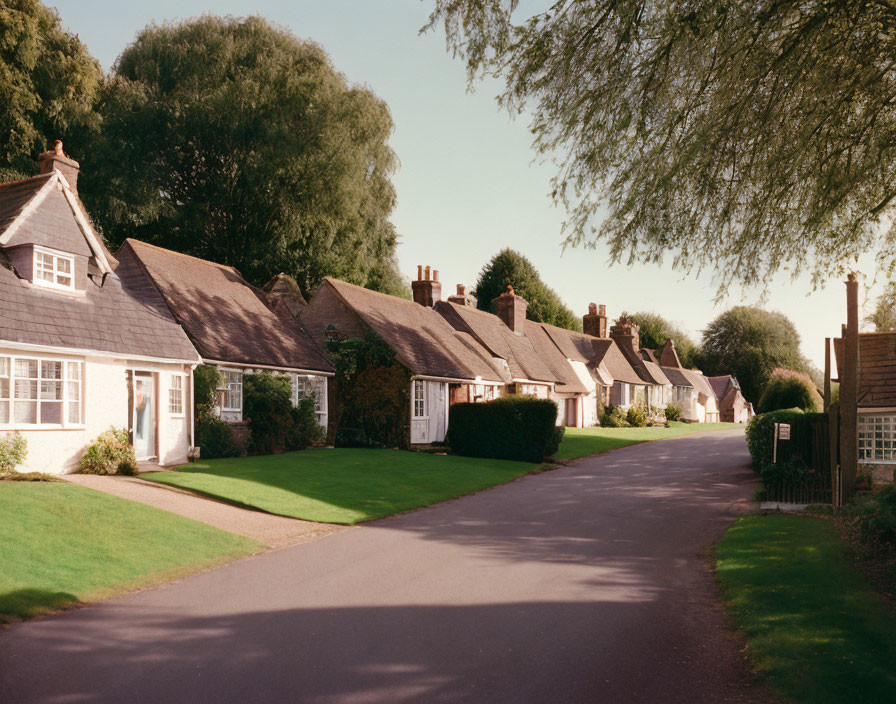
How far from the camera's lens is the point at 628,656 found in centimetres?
746

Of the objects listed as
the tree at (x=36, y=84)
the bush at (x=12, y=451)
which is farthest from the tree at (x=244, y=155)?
the bush at (x=12, y=451)

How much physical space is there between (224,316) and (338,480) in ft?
34.5

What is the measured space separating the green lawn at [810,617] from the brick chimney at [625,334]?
58181mm

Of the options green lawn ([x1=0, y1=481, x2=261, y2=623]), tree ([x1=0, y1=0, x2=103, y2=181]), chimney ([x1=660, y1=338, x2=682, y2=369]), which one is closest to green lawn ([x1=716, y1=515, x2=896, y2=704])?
green lawn ([x1=0, y1=481, x2=261, y2=623])

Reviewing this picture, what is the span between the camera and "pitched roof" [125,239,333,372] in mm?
26516

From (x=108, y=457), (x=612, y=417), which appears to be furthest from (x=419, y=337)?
(x=612, y=417)

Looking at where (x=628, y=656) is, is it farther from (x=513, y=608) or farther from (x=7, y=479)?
(x=7, y=479)

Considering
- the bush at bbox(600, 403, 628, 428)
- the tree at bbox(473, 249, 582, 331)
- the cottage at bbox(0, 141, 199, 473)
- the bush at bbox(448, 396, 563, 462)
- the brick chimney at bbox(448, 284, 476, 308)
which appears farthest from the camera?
the tree at bbox(473, 249, 582, 331)

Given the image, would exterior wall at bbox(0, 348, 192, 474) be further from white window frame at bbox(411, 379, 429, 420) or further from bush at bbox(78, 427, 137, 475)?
white window frame at bbox(411, 379, 429, 420)

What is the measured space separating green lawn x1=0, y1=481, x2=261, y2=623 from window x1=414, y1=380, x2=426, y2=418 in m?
17.9

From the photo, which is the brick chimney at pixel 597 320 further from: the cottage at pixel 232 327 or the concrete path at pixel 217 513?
the concrete path at pixel 217 513

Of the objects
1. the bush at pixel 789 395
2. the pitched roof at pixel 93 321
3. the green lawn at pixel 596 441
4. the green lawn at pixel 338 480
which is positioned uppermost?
the pitched roof at pixel 93 321

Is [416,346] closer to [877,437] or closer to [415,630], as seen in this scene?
[877,437]

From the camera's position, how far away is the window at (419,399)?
3269cm
